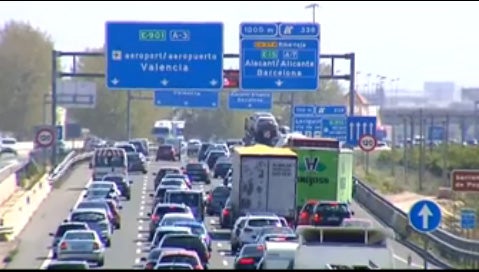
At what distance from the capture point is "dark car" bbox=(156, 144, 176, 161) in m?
93.6

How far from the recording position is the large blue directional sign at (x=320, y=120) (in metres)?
71.9

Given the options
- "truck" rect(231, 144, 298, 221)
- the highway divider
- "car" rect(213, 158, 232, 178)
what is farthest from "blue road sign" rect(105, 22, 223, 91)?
"car" rect(213, 158, 232, 178)

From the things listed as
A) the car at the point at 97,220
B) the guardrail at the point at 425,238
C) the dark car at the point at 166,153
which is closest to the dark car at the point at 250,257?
the guardrail at the point at 425,238

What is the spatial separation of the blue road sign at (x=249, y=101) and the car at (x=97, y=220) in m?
40.7

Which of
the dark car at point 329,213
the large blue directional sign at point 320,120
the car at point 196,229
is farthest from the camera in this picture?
the large blue directional sign at point 320,120

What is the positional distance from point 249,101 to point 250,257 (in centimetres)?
5343

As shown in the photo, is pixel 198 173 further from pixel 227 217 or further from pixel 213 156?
pixel 227 217

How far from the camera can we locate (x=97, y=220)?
44.9m

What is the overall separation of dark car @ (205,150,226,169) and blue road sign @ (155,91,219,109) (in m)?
2.66

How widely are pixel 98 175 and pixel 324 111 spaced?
39.1ft

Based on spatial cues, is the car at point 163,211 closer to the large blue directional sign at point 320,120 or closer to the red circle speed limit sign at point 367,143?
the red circle speed limit sign at point 367,143

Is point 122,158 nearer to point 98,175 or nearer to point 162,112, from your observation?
point 98,175

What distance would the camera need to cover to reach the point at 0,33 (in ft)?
427

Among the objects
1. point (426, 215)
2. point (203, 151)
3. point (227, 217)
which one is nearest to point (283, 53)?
point (227, 217)
